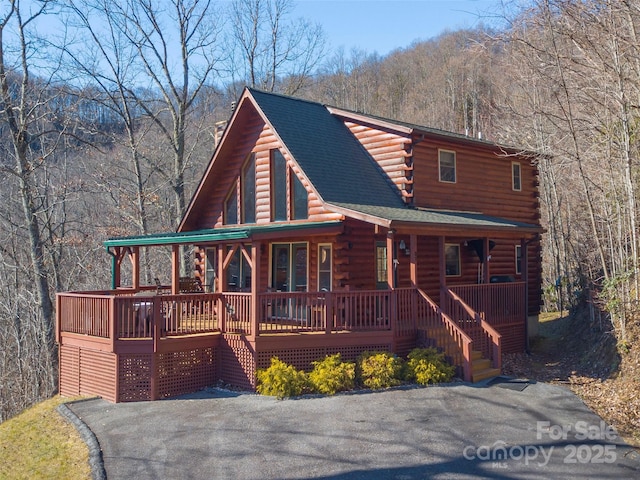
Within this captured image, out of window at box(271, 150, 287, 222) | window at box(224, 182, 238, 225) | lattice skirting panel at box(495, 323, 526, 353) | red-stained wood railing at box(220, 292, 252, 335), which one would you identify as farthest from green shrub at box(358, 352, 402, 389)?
window at box(224, 182, 238, 225)

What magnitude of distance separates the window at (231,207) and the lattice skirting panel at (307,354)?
5.72 m

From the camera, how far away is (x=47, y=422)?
11.7 metres

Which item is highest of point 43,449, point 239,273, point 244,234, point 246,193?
point 246,193

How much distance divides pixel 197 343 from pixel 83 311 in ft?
9.55

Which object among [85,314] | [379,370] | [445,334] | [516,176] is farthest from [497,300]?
[85,314]

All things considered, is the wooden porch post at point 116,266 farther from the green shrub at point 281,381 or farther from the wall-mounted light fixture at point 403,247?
the wall-mounted light fixture at point 403,247

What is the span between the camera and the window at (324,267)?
1494 cm

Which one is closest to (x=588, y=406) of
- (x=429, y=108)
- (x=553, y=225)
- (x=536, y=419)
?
(x=536, y=419)

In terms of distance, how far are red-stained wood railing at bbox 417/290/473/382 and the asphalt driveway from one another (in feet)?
2.27

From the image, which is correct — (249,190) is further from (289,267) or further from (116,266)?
(116,266)

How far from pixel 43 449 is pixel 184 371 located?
3244 millimetres

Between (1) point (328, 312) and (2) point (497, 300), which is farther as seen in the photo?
(2) point (497, 300)

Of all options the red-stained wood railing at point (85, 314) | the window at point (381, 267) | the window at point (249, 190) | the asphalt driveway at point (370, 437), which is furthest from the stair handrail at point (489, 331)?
the red-stained wood railing at point (85, 314)

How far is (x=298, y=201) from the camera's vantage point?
A: 15469 mm
